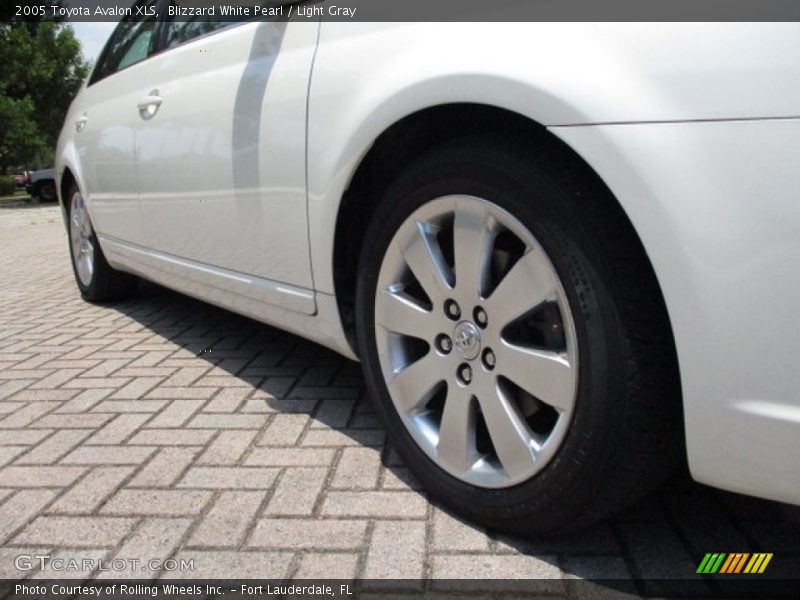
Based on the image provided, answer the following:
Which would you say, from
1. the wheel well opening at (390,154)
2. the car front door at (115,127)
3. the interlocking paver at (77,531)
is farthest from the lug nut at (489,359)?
the car front door at (115,127)

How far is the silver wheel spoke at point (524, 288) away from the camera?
1537 mm

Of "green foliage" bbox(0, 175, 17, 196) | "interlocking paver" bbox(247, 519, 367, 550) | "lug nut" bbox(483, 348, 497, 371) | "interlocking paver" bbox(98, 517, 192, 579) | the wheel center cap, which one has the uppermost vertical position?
the wheel center cap

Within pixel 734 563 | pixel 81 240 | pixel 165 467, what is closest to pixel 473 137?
pixel 734 563

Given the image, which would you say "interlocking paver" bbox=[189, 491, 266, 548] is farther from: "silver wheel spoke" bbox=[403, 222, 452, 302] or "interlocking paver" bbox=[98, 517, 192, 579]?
"silver wheel spoke" bbox=[403, 222, 452, 302]

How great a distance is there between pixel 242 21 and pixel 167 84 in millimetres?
625

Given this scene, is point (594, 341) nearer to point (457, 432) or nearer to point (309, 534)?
point (457, 432)

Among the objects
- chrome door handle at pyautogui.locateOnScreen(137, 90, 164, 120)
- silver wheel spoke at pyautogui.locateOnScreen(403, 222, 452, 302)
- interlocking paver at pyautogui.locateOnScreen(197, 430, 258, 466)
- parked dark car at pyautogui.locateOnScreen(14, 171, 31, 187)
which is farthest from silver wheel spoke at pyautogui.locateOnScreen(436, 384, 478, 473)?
parked dark car at pyautogui.locateOnScreen(14, 171, 31, 187)

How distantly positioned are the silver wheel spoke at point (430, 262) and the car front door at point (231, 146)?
0.46m

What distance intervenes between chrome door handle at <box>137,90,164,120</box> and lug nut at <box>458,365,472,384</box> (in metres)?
1.92

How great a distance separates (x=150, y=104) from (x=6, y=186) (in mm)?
31572

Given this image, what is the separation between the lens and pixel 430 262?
1792 millimetres

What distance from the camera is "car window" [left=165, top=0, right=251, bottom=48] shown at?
8.54 feet

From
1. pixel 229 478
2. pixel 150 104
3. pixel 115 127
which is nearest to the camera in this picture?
pixel 229 478

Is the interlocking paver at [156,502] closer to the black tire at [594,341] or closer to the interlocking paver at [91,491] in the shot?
the interlocking paver at [91,491]
